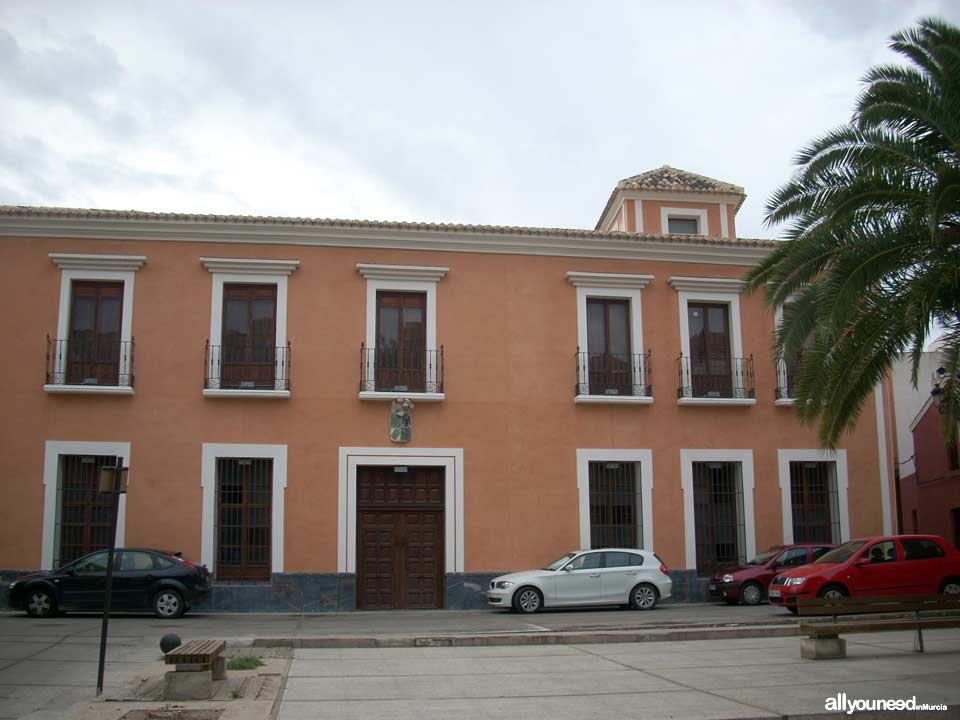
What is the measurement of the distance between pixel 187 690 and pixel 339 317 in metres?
12.1

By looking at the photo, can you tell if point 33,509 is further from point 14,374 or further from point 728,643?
point 728,643

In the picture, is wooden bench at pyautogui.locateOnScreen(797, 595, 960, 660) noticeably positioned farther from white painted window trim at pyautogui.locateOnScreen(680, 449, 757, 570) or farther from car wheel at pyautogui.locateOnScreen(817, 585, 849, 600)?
white painted window trim at pyautogui.locateOnScreen(680, 449, 757, 570)

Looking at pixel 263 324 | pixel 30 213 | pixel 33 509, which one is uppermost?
pixel 30 213

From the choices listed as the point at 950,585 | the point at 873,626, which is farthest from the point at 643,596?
the point at 873,626

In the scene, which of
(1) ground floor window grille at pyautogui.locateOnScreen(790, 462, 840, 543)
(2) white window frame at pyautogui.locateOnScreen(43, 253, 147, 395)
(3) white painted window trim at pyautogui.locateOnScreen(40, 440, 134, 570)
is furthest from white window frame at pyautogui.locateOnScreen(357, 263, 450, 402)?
(1) ground floor window grille at pyautogui.locateOnScreen(790, 462, 840, 543)

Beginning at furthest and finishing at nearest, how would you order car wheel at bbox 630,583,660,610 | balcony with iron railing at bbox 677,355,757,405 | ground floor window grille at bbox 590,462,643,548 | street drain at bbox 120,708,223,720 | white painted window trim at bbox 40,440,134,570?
balcony with iron railing at bbox 677,355,757,405 < ground floor window grille at bbox 590,462,643,548 < car wheel at bbox 630,583,660,610 < white painted window trim at bbox 40,440,134,570 < street drain at bbox 120,708,223,720

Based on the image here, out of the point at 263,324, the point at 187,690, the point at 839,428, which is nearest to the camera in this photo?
the point at 187,690

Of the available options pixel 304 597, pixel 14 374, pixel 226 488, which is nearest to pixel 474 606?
pixel 304 597

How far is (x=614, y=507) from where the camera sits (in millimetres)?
21391

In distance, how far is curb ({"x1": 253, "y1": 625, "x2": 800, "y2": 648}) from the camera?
43.9 feet

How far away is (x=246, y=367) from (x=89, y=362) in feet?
10.3

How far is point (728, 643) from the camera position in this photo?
13.7 meters

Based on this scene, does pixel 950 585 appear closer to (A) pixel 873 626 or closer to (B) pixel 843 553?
(B) pixel 843 553

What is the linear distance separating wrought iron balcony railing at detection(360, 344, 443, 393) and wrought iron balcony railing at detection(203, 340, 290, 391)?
1644mm
